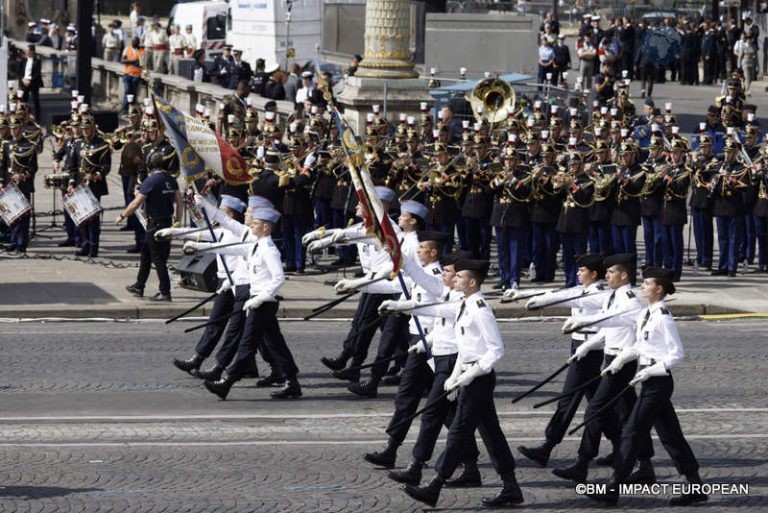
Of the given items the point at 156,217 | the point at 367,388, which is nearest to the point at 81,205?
the point at 156,217

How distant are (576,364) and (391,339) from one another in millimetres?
2803

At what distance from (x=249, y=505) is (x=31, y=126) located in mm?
14747

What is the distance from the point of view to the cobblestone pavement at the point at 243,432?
42.7ft

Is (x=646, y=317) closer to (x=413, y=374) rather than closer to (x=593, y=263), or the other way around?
(x=593, y=263)

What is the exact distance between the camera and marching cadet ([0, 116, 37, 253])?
83.7ft

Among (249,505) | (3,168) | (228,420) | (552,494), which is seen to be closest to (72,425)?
(228,420)

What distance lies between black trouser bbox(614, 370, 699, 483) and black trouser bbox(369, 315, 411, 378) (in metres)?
3.71

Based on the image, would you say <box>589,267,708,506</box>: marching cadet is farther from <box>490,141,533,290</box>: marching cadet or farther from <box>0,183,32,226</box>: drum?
<box>0,183,32,226</box>: drum

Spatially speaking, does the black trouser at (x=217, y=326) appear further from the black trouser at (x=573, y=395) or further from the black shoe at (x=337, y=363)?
the black trouser at (x=573, y=395)

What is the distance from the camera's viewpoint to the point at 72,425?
597 inches

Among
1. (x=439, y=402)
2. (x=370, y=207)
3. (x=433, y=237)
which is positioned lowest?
(x=439, y=402)

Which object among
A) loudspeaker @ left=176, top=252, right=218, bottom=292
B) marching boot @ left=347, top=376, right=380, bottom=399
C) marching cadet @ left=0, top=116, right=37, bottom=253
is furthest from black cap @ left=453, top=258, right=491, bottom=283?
marching cadet @ left=0, top=116, right=37, bottom=253

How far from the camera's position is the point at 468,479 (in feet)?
44.3

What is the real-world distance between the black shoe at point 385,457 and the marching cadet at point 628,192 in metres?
10.5
